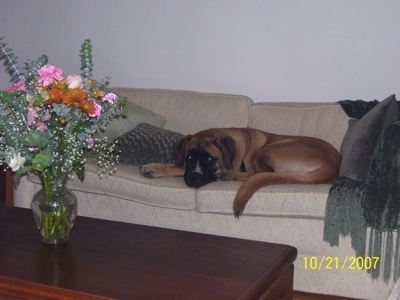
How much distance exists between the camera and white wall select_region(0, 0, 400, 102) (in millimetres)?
3607

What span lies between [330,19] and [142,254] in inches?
84.0

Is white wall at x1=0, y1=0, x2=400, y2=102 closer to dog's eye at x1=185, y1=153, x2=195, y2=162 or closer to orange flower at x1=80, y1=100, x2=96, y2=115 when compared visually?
dog's eye at x1=185, y1=153, x2=195, y2=162

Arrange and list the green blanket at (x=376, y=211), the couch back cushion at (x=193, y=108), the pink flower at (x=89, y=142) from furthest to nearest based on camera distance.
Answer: the couch back cushion at (x=193, y=108) < the green blanket at (x=376, y=211) < the pink flower at (x=89, y=142)

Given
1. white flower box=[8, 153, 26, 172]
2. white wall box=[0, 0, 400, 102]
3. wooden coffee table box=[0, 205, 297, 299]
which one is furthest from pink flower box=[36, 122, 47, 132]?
white wall box=[0, 0, 400, 102]

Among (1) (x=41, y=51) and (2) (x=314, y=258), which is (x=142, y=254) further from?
(1) (x=41, y=51)

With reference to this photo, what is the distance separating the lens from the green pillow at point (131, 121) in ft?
11.6

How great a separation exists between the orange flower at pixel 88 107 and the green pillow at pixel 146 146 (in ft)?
4.41

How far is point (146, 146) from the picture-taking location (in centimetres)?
338

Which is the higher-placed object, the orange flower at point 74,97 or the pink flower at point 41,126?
the orange flower at point 74,97

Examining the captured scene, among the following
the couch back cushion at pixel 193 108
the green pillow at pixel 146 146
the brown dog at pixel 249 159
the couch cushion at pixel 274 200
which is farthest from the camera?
the couch back cushion at pixel 193 108

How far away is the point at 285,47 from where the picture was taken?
3.79 m
